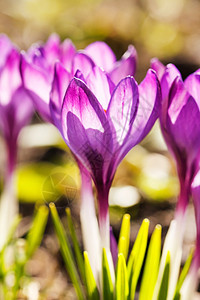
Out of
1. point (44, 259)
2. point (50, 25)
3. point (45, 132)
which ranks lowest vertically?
point (44, 259)

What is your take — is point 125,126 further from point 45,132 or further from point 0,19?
point 0,19

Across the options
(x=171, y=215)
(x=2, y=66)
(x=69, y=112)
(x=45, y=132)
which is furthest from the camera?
(x=45, y=132)

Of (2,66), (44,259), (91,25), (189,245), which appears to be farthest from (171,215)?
(91,25)

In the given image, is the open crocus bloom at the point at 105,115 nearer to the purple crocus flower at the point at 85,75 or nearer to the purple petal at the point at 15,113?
the purple crocus flower at the point at 85,75

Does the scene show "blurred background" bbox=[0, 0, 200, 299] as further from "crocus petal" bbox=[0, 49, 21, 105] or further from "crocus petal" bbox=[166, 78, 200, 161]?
"crocus petal" bbox=[166, 78, 200, 161]

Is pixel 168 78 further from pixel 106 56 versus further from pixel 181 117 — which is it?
pixel 106 56

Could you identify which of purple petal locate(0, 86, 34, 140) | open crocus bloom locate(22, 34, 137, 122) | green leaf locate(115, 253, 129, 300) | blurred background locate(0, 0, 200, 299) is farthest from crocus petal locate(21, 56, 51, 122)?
blurred background locate(0, 0, 200, 299)

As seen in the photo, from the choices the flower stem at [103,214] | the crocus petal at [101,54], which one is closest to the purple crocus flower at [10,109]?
the crocus petal at [101,54]
